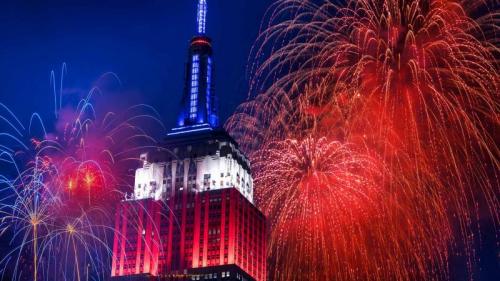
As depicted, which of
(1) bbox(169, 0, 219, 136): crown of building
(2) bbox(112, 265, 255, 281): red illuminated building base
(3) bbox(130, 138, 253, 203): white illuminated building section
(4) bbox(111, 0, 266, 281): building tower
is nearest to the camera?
(2) bbox(112, 265, 255, 281): red illuminated building base

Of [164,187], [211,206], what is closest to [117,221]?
[164,187]

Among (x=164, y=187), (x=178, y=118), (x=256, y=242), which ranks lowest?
(x=256, y=242)

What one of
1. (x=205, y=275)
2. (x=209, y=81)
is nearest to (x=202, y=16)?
(x=209, y=81)

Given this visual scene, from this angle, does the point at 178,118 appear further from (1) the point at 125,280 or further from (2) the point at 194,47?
(1) the point at 125,280

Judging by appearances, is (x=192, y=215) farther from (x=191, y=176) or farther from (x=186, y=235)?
(x=191, y=176)

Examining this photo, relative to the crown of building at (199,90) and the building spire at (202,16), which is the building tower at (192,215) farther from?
the building spire at (202,16)

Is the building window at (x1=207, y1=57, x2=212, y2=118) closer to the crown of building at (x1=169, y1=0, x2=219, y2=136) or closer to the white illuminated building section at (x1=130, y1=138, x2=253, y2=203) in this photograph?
the crown of building at (x1=169, y1=0, x2=219, y2=136)

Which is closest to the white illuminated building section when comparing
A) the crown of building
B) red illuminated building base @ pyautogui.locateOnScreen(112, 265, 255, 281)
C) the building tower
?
the building tower

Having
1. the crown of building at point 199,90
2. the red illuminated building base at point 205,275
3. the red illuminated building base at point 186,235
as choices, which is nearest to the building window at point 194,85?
the crown of building at point 199,90
